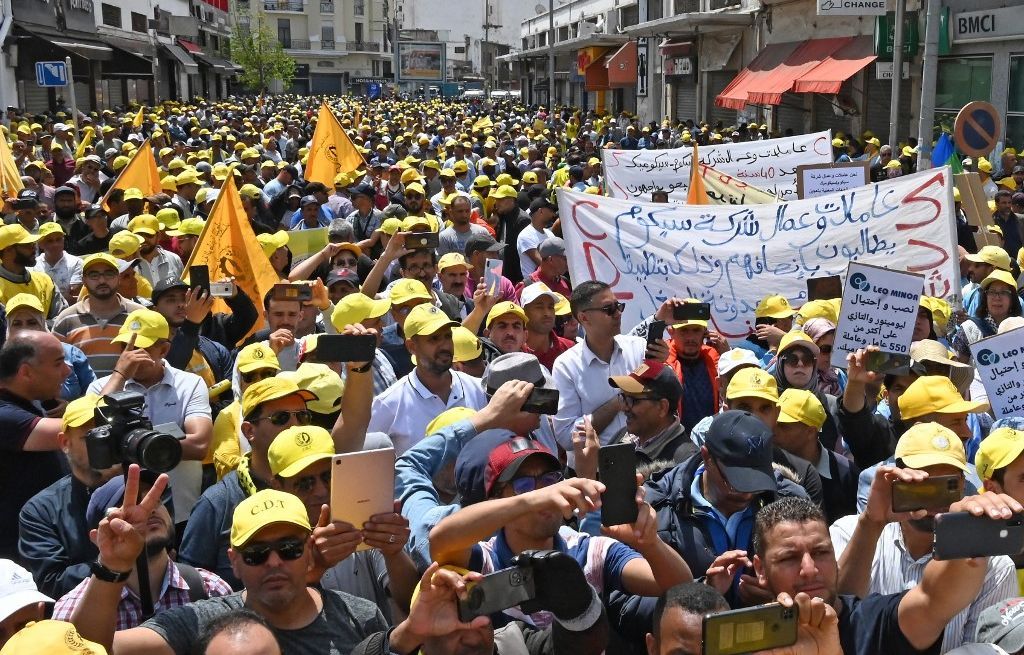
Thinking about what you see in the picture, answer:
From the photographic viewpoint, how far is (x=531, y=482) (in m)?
3.56

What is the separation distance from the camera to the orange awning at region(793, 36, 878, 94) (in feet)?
84.7

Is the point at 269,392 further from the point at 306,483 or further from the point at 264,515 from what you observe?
the point at 264,515

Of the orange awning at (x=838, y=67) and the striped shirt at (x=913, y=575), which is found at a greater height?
the orange awning at (x=838, y=67)

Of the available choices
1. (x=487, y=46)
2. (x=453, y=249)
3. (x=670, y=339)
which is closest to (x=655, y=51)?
(x=453, y=249)

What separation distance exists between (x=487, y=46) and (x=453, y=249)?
106 m

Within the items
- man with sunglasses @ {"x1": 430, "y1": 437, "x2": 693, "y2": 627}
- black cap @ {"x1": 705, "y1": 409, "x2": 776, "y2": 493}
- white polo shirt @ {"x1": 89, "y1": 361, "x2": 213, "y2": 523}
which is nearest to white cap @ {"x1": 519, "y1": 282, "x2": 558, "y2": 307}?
white polo shirt @ {"x1": 89, "y1": 361, "x2": 213, "y2": 523}

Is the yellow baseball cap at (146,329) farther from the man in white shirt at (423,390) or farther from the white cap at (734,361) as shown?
the white cap at (734,361)

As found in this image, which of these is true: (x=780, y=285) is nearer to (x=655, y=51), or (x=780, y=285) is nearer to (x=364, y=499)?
(x=364, y=499)

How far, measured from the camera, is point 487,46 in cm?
11319

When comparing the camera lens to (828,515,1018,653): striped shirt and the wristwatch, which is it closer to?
the wristwatch

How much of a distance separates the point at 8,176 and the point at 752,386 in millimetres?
10253

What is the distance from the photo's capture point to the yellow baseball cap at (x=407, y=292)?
6480mm

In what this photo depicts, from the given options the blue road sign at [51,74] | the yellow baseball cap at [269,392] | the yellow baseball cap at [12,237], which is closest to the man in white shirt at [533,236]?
the yellow baseball cap at [12,237]

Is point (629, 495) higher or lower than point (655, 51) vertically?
lower
